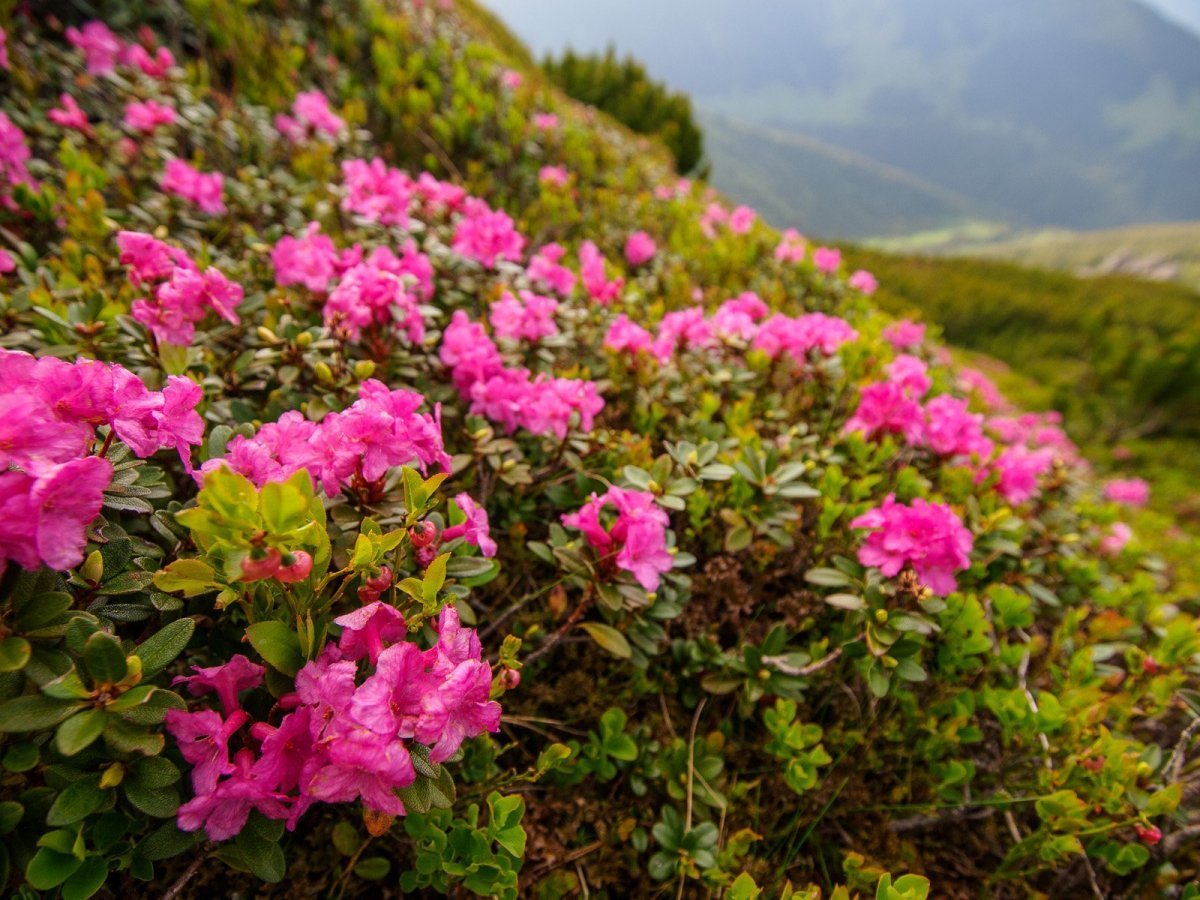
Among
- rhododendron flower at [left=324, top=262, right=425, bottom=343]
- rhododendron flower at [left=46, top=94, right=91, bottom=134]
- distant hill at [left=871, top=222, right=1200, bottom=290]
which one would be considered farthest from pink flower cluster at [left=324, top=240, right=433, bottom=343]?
distant hill at [left=871, top=222, right=1200, bottom=290]

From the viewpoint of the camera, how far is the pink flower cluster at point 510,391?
1611 mm

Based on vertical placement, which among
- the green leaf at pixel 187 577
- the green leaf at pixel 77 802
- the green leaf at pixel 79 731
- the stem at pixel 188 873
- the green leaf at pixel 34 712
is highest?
the green leaf at pixel 187 577

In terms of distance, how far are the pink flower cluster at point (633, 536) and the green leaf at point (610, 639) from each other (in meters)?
0.14

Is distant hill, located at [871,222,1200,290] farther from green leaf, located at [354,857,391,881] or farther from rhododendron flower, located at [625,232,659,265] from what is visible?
green leaf, located at [354,857,391,881]

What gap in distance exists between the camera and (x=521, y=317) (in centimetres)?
192

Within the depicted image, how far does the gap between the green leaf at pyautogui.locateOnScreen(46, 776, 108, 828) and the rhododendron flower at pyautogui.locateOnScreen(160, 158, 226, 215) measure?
7.16 feet

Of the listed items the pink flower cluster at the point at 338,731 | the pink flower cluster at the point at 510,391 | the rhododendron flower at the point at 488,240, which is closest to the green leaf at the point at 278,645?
the pink flower cluster at the point at 338,731

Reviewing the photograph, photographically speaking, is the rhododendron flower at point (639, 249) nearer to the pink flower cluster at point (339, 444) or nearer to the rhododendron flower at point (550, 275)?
the rhododendron flower at point (550, 275)

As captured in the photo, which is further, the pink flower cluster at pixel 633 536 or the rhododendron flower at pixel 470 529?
the pink flower cluster at pixel 633 536

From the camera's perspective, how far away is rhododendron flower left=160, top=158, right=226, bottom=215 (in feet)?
7.38

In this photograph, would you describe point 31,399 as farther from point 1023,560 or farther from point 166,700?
point 1023,560

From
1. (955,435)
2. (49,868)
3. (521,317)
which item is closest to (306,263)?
(521,317)

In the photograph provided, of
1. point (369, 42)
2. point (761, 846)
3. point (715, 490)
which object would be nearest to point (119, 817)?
point (761, 846)

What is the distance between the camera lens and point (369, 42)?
4547 mm
